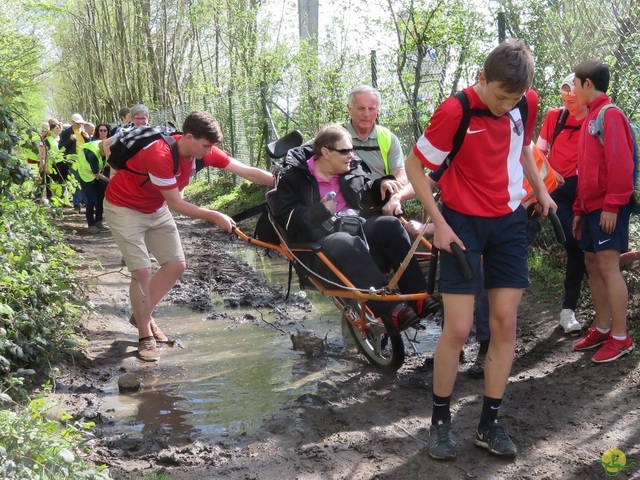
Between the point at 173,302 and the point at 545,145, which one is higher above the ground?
the point at 545,145

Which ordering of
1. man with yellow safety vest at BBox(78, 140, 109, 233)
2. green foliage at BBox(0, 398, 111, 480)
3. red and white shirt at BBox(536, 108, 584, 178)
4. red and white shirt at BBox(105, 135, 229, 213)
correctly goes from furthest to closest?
man with yellow safety vest at BBox(78, 140, 109, 233) < red and white shirt at BBox(536, 108, 584, 178) < red and white shirt at BBox(105, 135, 229, 213) < green foliage at BBox(0, 398, 111, 480)

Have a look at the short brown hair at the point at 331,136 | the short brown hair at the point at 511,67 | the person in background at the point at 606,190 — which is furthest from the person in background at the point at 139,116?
the short brown hair at the point at 511,67

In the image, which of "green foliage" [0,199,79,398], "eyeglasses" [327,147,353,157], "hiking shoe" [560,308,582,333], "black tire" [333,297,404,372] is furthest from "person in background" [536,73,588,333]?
"green foliage" [0,199,79,398]

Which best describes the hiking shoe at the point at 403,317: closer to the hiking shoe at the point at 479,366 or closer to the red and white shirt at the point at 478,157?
the hiking shoe at the point at 479,366

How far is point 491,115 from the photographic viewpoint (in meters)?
3.73

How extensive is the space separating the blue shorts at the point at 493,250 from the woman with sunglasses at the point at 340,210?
3.91 feet

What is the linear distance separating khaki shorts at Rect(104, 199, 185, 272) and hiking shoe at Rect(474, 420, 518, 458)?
11.1 feet

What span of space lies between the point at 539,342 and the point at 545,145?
1627mm

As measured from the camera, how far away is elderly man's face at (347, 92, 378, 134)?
5.88 m

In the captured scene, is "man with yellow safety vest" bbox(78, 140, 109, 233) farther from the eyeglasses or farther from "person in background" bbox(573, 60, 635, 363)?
"person in background" bbox(573, 60, 635, 363)

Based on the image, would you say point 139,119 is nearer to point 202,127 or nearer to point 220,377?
point 202,127

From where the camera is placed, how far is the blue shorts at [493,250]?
3.82 meters

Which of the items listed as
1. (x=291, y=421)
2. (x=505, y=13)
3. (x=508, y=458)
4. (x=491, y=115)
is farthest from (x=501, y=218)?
(x=505, y=13)

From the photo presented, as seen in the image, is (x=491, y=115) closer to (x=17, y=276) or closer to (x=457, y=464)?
(x=457, y=464)
